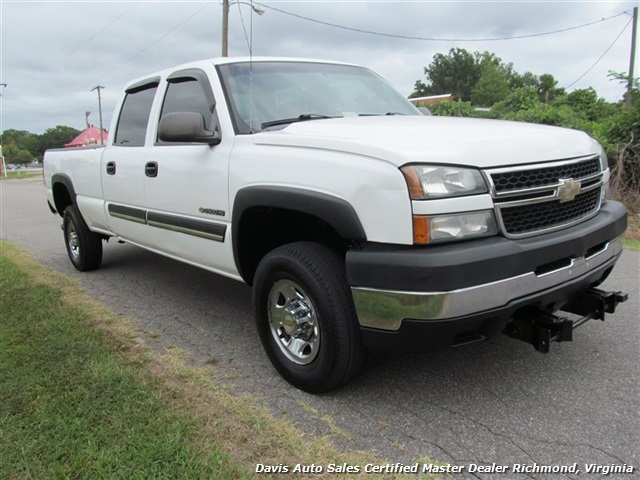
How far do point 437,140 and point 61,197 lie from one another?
17.4ft

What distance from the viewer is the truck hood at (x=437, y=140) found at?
2.35 m

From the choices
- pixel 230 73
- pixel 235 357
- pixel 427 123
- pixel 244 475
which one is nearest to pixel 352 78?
pixel 230 73

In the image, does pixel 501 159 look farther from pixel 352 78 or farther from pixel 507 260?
pixel 352 78

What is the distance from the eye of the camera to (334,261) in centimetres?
270

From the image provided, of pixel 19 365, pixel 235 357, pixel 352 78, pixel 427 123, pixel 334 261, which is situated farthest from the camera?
pixel 352 78

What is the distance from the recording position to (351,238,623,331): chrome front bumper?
7.40 feet

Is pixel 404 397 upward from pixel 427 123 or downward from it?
downward

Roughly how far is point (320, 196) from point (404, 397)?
120cm

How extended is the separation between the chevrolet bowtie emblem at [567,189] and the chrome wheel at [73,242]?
16.7ft

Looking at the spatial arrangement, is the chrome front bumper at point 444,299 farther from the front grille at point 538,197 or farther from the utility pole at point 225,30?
the utility pole at point 225,30

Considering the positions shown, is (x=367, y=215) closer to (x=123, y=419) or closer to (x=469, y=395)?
(x=469, y=395)

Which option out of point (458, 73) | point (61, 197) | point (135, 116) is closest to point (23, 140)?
point (458, 73)

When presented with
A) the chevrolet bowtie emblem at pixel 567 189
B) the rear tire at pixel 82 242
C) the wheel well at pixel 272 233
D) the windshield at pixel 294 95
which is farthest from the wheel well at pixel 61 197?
the chevrolet bowtie emblem at pixel 567 189

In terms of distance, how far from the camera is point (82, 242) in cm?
572
